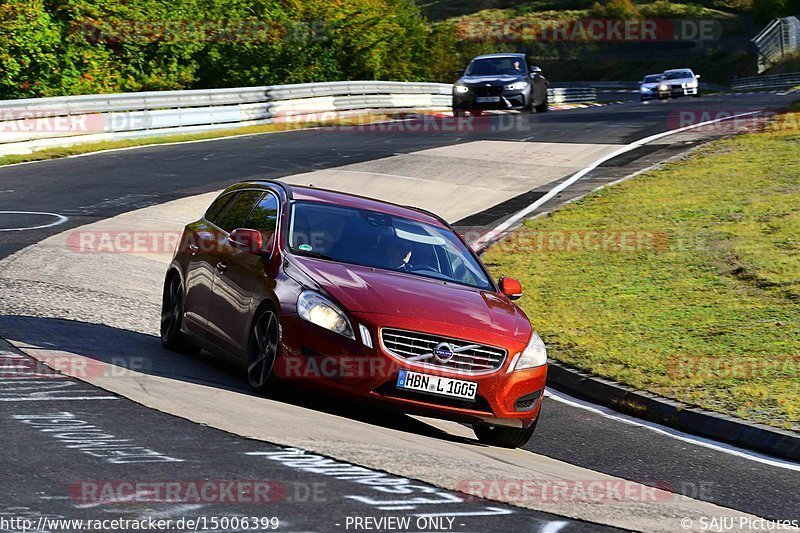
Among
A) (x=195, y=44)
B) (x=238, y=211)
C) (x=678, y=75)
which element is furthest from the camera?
(x=678, y=75)

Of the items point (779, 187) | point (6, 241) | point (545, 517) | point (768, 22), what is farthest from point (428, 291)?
point (768, 22)

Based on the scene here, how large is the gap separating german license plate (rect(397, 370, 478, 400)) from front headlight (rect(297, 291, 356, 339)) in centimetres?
46

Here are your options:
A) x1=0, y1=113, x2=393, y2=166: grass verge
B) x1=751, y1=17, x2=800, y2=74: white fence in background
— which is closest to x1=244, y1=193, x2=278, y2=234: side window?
x1=0, y1=113, x2=393, y2=166: grass verge

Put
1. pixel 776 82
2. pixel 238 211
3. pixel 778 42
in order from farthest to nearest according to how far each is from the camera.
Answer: pixel 778 42
pixel 776 82
pixel 238 211

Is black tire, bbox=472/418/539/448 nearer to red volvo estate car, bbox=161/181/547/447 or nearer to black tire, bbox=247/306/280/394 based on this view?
red volvo estate car, bbox=161/181/547/447

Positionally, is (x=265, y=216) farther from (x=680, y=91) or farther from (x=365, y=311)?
(x=680, y=91)

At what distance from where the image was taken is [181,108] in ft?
108

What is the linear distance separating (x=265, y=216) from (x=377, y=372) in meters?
2.33

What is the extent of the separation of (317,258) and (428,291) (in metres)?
0.91

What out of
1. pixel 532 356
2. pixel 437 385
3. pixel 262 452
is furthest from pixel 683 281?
pixel 262 452

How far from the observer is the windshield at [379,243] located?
31.2 ft

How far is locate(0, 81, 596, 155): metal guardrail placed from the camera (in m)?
26.6

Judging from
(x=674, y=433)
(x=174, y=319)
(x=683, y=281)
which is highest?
(x=174, y=319)

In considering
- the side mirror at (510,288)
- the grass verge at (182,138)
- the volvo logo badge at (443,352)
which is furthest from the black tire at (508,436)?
the grass verge at (182,138)
